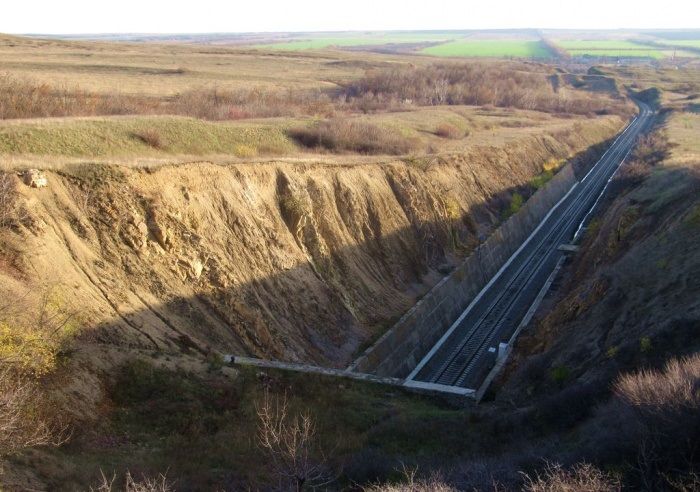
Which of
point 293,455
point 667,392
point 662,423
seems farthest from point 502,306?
point 293,455

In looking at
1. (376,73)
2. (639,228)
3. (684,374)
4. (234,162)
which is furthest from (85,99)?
(376,73)

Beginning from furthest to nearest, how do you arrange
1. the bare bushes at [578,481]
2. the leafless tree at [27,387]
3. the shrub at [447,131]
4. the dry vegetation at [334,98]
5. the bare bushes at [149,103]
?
the shrub at [447,131] < the dry vegetation at [334,98] < the bare bushes at [149,103] < the leafless tree at [27,387] < the bare bushes at [578,481]

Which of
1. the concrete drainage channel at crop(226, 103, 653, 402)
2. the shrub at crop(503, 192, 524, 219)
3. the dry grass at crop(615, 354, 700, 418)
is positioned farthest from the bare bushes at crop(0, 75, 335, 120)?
the dry grass at crop(615, 354, 700, 418)

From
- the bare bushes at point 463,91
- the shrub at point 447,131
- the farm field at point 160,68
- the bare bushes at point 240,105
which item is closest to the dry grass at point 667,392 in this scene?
the bare bushes at point 240,105

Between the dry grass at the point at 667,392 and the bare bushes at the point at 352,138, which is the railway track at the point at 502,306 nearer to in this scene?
the dry grass at the point at 667,392

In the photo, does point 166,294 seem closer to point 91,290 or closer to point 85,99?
point 91,290

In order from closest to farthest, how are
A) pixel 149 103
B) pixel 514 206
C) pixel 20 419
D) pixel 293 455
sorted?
pixel 293 455 < pixel 20 419 < pixel 514 206 < pixel 149 103

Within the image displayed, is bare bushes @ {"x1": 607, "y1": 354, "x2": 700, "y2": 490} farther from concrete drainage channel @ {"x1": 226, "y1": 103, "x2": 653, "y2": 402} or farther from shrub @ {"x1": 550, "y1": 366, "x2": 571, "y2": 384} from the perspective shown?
concrete drainage channel @ {"x1": 226, "y1": 103, "x2": 653, "y2": 402}

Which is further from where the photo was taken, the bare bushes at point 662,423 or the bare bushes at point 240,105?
the bare bushes at point 240,105

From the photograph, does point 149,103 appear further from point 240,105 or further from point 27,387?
point 27,387
